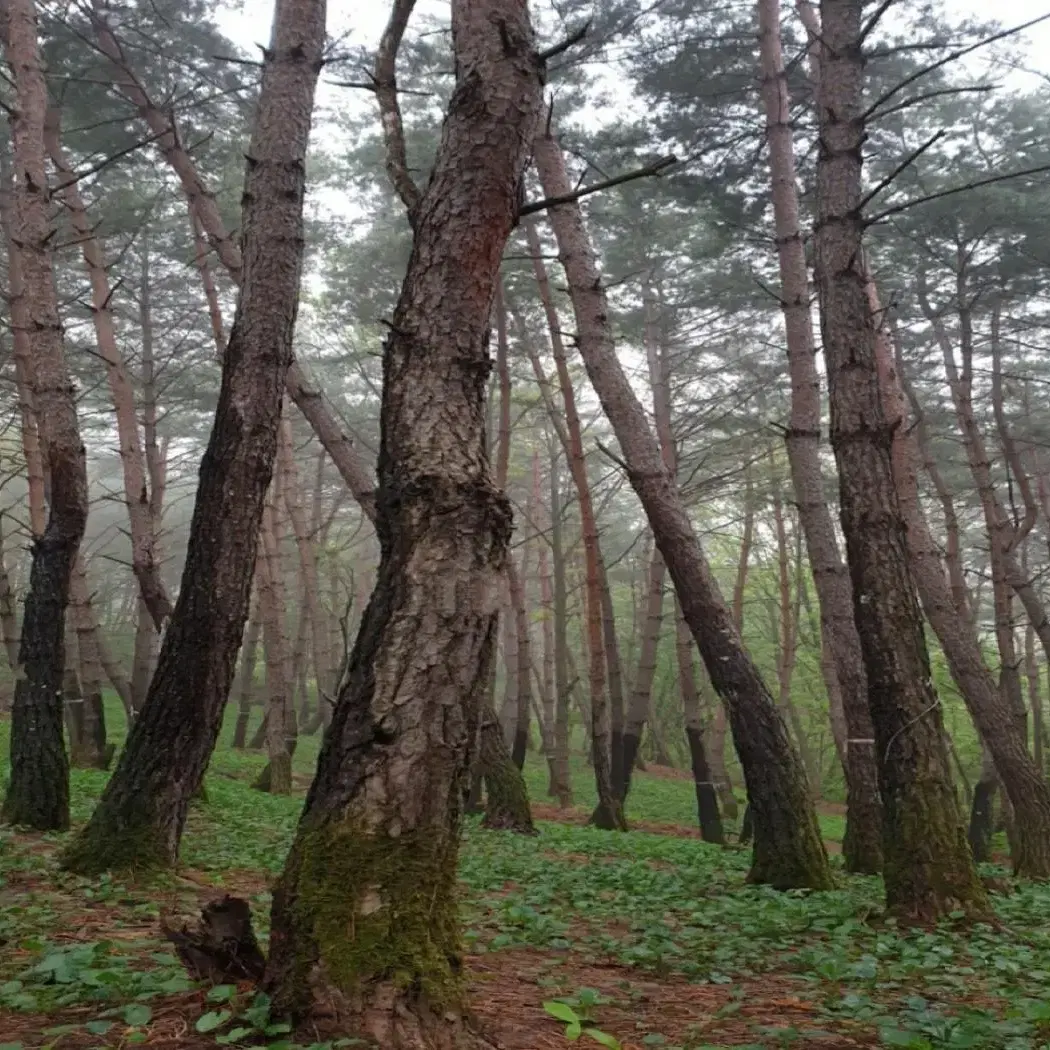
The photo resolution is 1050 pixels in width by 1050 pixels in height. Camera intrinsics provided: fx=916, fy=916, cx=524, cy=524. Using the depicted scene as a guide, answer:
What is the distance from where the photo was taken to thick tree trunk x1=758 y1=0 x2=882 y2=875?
25.7 feet

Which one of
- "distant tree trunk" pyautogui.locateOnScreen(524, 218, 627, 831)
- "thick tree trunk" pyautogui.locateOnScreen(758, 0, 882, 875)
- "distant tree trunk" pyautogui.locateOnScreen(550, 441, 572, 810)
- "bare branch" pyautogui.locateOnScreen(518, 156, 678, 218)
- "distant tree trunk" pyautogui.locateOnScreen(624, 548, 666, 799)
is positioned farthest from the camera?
"distant tree trunk" pyautogui.locateOnScreen(550, 441, 572, 810)

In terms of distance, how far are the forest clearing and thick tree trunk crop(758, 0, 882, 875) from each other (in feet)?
0.15

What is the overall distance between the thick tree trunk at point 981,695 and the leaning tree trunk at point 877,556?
2.90 m

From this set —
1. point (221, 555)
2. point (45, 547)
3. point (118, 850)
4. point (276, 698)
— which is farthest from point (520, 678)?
point (118, 850)

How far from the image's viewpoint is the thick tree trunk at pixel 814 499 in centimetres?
784

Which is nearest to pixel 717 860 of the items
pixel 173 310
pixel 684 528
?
pixel 684 528

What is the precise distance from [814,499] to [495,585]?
6.08 m

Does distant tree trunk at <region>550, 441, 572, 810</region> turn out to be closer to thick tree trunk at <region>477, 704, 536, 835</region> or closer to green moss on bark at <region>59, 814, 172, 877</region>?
thick tree trunk at <region>477, 704, 536, 835</region>

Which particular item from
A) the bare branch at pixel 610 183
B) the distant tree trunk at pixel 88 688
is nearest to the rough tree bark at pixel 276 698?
the distant tree trunk at pixel 88 688

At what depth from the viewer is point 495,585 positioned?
3.04 m

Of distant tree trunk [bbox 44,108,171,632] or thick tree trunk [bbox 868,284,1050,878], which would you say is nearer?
thick tree trunk [bbox 868,284,1050,878]

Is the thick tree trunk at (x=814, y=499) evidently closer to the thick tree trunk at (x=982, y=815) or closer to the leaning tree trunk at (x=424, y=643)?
the leaning tree trunk at (x=424, y=643)

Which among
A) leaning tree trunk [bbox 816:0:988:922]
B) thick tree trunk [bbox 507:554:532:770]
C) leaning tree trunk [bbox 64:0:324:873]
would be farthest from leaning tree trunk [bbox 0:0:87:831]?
thick tree trunk [bbox 507:554:532:770]

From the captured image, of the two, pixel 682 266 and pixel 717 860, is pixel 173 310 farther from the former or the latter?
pixel 717 860
